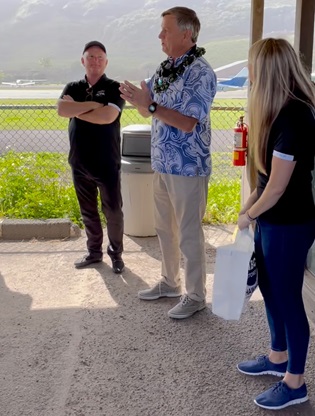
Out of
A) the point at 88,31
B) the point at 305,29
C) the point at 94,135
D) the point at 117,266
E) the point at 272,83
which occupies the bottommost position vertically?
the point at 117,266

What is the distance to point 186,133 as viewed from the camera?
3.48 m

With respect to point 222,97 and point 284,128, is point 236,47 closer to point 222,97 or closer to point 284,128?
point 222,97

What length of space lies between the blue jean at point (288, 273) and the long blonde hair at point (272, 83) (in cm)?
40

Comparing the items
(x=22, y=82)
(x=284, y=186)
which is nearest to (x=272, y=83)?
(x=284, y=186)

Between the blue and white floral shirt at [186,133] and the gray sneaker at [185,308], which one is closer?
the blue and white floral shirt at [186,133]

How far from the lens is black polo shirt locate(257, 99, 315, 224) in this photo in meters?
2.38

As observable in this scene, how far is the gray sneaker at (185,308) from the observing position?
371 centimetres

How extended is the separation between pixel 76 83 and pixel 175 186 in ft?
4.51

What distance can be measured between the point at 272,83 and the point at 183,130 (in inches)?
40.1

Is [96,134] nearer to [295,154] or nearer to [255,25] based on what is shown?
[255,25]

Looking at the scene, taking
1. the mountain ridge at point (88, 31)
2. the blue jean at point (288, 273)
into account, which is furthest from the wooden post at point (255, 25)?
the mountain ridge at point (88, 31)

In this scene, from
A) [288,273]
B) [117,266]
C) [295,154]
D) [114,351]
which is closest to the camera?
[295,154]

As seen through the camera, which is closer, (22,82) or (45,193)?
(45,193)

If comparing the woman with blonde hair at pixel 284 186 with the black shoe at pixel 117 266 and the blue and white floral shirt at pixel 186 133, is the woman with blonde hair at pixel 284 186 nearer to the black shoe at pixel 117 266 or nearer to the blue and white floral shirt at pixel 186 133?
the blue and white floral shirt at pixel 186 133
